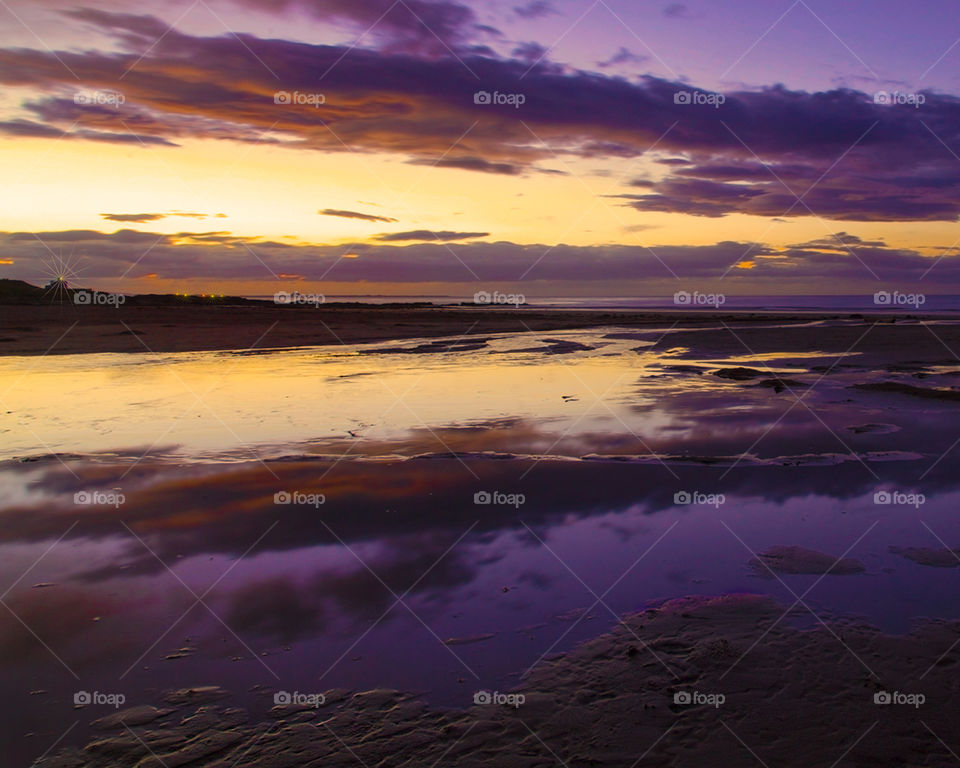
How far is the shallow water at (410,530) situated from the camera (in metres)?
5.68

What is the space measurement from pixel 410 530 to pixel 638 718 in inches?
167

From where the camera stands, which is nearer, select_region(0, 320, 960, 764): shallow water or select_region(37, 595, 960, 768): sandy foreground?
select_region(37, 595, 960, 768): sandy foreground

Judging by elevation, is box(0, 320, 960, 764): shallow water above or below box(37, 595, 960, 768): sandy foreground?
above

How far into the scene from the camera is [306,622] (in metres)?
6.23

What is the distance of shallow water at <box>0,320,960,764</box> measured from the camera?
224 inches

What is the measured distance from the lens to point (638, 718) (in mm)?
4746

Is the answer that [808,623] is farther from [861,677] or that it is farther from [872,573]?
[872,573]

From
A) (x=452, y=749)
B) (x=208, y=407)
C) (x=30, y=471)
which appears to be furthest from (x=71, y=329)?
(x=452, y=749)

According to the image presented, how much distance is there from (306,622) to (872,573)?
577cm

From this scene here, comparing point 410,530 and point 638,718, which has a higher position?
point 410,530

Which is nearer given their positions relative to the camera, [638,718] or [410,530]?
[638,718]

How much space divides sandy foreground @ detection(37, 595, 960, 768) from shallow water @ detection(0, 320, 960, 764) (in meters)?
0.26

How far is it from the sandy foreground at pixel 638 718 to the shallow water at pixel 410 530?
26cm

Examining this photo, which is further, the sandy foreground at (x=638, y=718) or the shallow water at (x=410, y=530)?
the shallow water at (x=410, y=530)
